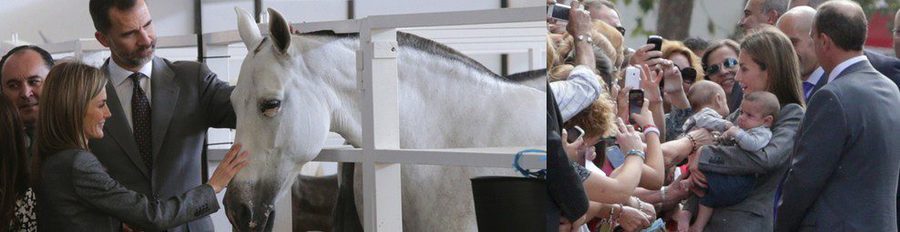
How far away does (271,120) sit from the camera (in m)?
3.24

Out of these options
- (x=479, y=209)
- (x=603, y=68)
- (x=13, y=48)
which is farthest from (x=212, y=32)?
(x=603, y=68)

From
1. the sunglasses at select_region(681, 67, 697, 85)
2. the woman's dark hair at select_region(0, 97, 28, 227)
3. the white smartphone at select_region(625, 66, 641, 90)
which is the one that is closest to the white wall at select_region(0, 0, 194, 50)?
the woman's dark hair at select_region(0, 97, 28, 227)

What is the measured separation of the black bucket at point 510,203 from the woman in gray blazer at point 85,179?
0.64m

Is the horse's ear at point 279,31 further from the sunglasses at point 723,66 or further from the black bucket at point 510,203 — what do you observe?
the sunglasses at point 723,66

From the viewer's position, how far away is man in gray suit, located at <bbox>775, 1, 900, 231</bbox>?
306cm

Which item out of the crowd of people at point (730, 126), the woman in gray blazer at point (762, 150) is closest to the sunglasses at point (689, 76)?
the crowd of people at point (730, 126)

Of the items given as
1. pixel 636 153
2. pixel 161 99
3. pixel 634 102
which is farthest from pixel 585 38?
pixel 161 99

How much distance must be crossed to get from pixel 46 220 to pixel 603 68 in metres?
1.57

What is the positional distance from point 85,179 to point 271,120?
0.56 m

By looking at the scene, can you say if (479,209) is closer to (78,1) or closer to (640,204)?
(640,204)

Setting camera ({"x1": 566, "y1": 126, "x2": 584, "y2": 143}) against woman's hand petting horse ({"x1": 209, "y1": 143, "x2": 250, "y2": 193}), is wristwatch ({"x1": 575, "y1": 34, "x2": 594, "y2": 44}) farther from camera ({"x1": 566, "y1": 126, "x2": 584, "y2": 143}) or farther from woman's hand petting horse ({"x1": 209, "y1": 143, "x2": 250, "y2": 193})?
woman's hand petting horse ({"x1": 209, "y1": 143, "x2": 250, "y2": 193})

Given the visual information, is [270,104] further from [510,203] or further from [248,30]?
[510,203]

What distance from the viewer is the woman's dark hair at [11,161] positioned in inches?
143

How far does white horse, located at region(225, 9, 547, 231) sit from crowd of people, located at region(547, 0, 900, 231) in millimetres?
232
